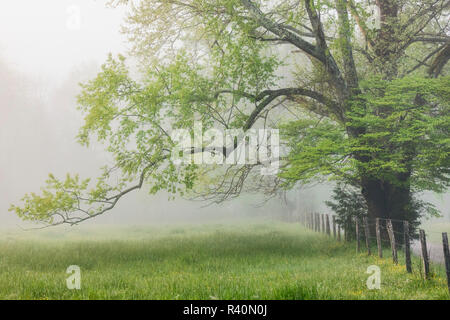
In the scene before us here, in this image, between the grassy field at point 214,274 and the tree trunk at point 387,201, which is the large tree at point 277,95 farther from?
the grassy field at point 214,274

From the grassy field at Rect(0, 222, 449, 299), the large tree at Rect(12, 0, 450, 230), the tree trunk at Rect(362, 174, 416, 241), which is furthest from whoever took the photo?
the tree trunk at Rect(362, 174, 416, 241)

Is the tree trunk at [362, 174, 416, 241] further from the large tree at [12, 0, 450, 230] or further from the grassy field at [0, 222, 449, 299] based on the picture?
the grassy field at [0, 222, 449, 299]

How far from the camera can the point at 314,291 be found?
6.80 m

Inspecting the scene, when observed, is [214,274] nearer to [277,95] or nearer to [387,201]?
[277,95]

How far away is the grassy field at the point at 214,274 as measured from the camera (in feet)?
24.0

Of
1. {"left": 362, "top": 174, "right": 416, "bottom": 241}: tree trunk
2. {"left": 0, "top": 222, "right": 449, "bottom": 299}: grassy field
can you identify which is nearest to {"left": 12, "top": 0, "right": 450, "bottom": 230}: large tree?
{"left": 362, "top": 174, "right": 416, "bottom": 241}: tree trunk

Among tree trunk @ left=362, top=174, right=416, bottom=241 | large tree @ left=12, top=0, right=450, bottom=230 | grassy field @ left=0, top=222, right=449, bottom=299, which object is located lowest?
grassy field @ left=0, top=222, right=449, bottom=299

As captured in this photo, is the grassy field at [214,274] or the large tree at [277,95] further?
the large tree at [277,95]

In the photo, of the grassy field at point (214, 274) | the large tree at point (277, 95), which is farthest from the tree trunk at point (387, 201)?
the grassy field at point (214, 274)

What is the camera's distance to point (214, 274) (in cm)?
→ 1011

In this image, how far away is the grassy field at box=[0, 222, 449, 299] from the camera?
732 centimetres

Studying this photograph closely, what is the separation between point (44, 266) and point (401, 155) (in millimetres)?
13182
